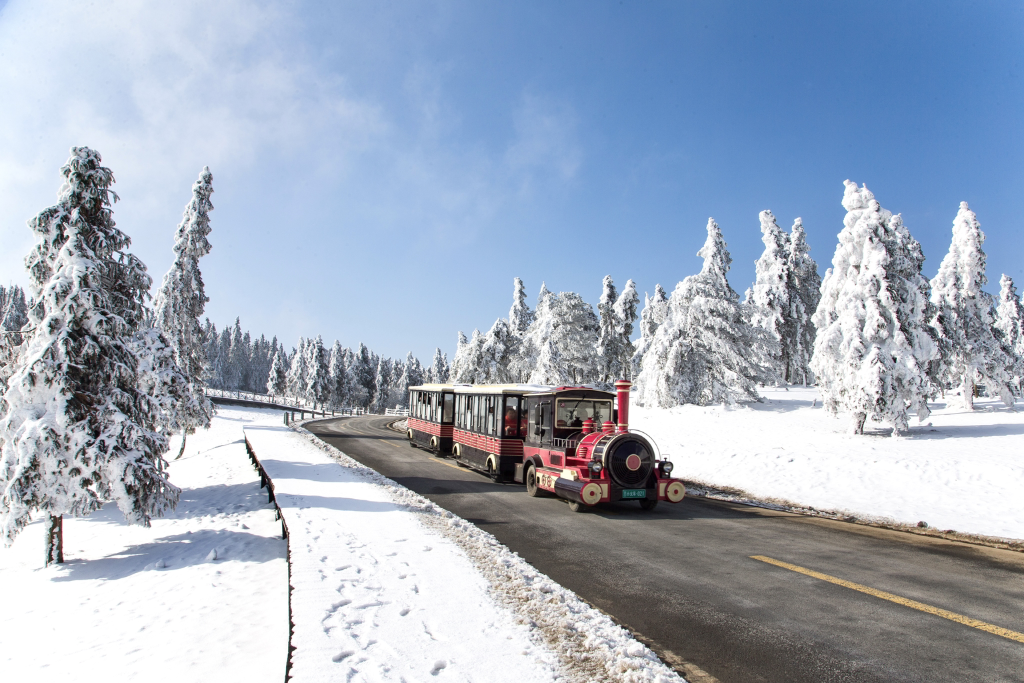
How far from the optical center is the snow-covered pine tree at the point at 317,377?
77.7 meters

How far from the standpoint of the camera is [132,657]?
632 cm

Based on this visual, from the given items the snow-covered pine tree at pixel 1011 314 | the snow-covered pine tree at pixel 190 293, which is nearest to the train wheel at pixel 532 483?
the snow-covered pine tree at pixel 190 293

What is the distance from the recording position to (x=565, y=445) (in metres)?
13.5

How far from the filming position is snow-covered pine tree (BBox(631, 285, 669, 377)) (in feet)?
194

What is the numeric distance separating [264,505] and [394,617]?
29.1 feet

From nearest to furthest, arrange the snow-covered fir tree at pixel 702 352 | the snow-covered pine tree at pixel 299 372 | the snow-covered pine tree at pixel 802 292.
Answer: the snow-covered fir tree at pixel 702 352
the snow-covered pine tree at pixel 802 292
the snow-covered pine tree at pixel 299 372

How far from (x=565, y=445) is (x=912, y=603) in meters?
7.95

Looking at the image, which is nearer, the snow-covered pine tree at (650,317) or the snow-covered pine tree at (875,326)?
the snow-covered pine tree at (875,326)

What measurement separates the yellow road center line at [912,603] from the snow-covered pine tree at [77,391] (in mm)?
12133

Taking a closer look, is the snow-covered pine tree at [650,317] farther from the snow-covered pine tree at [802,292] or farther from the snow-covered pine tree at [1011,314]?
the snow-covered pine tree at [1011,314]

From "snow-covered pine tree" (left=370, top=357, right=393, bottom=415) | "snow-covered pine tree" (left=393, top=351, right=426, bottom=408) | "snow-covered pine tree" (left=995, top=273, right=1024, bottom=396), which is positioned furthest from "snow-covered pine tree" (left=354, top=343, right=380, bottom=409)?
"snow-covered pine tree" (left=995, top=273, right=1024, bottom=396)

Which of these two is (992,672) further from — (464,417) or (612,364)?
(612,364)

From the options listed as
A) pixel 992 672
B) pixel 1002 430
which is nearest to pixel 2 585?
pixel 992 672

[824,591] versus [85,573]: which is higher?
[824,591]
